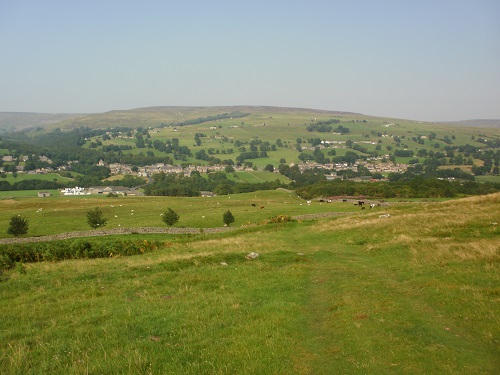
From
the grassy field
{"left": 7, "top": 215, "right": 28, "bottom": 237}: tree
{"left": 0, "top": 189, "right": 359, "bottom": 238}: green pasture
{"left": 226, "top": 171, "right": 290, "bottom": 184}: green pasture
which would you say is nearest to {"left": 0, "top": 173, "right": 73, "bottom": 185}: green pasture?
{"left": 226, "top": 171, "right": 290, "bottom": 184}: green pasture

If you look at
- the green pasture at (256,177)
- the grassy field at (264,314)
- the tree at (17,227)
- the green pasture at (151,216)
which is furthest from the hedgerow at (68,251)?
the green pasture at (256,177)

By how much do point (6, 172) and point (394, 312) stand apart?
206 m

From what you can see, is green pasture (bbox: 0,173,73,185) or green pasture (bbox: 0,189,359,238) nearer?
green pasture (bbox: 0,189,359,238)

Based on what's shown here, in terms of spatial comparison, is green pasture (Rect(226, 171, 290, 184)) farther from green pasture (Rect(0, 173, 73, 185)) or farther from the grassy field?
the grassy field

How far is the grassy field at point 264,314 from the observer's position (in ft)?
33.6

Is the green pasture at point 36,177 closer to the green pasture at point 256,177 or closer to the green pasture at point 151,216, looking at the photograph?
the green pasture at point 256,177

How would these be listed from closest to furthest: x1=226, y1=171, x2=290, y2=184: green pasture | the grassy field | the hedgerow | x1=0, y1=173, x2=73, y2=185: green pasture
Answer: the grassy field
the hedgerow
x1=0, y1=173, x2=73, y2=185: green pasture
x1=226, y1=171, x2=290, y2=184: green pasture

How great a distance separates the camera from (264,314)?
544 inches

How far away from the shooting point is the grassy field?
33.6 feet

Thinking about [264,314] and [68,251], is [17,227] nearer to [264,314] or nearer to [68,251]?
[68,251]

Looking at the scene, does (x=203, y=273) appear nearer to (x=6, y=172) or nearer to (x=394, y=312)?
(x=394, y=312)

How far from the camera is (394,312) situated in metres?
13.6

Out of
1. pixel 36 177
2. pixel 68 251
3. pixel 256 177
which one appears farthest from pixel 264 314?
pixel 36 177

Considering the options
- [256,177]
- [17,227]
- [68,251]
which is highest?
[68,251]
